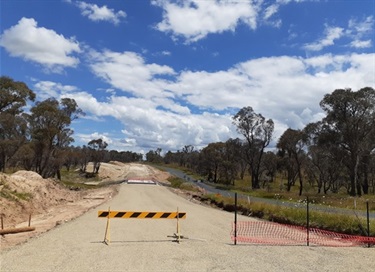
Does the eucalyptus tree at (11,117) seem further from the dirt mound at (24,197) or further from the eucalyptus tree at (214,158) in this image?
the eucalyptus tree at (214,158)

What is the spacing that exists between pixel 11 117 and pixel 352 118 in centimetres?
4624

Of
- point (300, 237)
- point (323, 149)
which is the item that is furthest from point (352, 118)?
point (300, 237)

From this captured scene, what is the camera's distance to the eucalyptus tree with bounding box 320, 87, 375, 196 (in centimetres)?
4875

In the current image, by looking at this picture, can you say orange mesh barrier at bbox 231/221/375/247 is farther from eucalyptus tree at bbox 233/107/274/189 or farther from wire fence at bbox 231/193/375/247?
eucalyptus tree at bbox 233/107/274/189

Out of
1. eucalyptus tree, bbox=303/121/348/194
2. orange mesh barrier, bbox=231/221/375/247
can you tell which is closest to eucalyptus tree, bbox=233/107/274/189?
eucalyptus tree, bbox=303/121/348/194

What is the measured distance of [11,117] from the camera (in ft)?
179

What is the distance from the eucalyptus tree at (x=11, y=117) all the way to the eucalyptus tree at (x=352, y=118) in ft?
124

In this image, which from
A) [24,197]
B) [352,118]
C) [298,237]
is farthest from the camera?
[352,118]

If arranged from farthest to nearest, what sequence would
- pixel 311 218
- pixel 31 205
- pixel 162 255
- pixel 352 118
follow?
1. pixel 352 118
2. pixel 31 205
3. pixel 311 218
4. pixel 162 255

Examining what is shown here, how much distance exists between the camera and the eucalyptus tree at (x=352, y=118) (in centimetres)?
4875

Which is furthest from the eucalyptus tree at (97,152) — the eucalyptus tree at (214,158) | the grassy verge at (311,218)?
the grassy verge at (311,218)

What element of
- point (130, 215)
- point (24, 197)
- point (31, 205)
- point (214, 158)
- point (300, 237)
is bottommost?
point (31, 205)

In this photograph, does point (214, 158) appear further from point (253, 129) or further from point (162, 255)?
point (162, 255)

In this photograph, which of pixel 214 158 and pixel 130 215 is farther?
pixel 214 158
